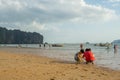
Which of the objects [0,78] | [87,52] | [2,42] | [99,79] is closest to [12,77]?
[0,78]

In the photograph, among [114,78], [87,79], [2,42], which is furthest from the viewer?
[2,42]

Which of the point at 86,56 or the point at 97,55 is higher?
the point at 86,56

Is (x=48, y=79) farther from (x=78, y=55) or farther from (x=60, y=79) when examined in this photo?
(x=78, y=55)

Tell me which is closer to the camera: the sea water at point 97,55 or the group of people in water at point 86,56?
the group of people in water at point 86,56

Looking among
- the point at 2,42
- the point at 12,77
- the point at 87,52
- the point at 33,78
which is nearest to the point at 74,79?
the point at 33,78

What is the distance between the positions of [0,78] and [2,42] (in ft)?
615

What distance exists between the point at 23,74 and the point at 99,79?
372 cm

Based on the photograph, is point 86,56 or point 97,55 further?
point 97,55

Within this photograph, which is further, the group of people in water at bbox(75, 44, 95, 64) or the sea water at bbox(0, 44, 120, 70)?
the sea water at bbox(0, 44, 120, 70)

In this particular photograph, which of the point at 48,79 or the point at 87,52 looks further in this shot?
the point at 87,52

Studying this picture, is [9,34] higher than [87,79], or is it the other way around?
[9,34]

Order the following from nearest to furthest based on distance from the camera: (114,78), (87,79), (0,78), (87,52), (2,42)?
(0,78), (87,79), (114,78), (87,52), (2,42)

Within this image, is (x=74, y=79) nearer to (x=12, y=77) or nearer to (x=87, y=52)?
(x=12, y=77)

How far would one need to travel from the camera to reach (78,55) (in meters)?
21.3
